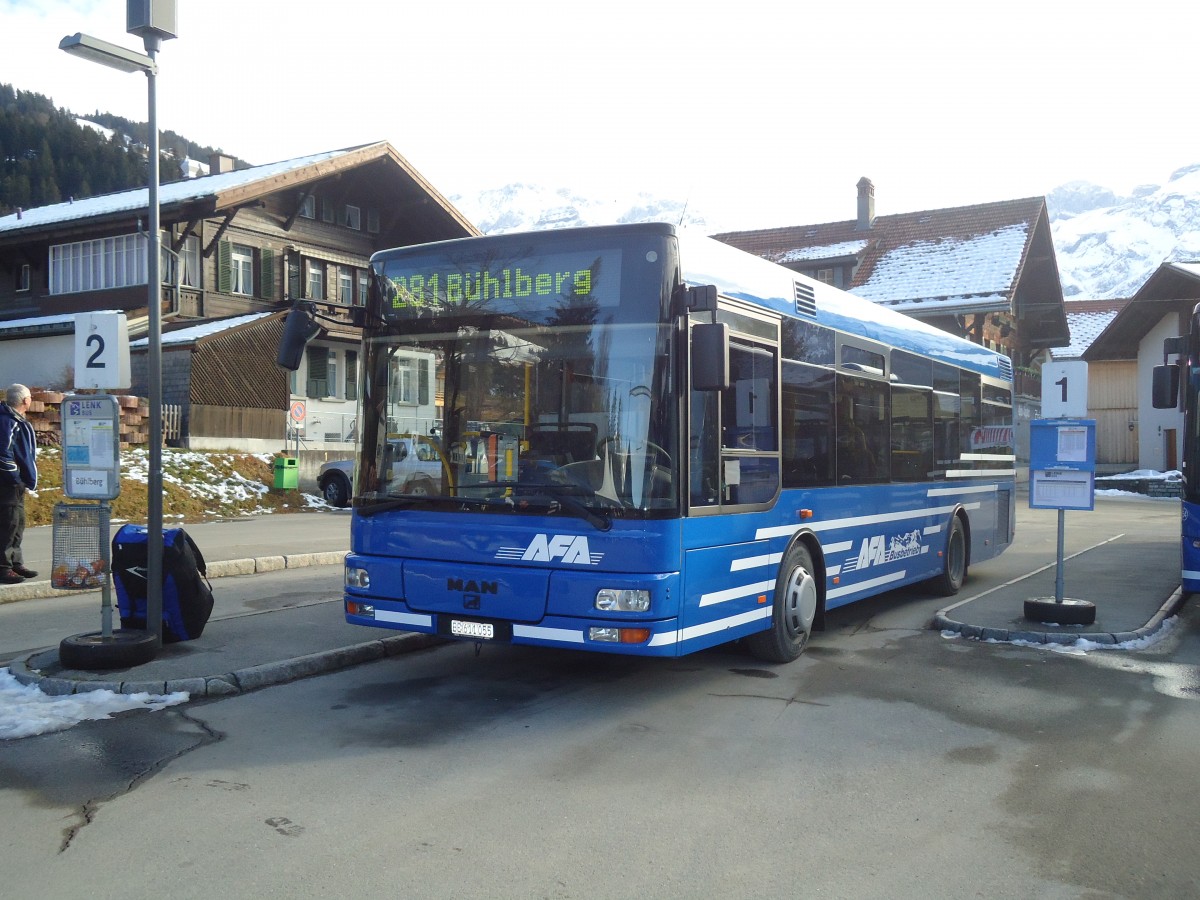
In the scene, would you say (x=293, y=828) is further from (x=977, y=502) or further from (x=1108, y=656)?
(x=977, y=502)

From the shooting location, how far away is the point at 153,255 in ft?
25.2

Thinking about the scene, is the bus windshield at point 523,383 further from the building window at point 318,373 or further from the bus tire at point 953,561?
the building window at point 318,373

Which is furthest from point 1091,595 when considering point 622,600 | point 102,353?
point 102,353

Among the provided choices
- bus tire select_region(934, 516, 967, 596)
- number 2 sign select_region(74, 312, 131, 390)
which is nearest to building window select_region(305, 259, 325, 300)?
bus tire select_region(934, 516, 967, 596)

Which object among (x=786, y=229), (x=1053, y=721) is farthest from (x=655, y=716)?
(x=786, y=229)

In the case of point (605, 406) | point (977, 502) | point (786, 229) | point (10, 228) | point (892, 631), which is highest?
point (786, 229)

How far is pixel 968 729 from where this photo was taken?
6.27 metres

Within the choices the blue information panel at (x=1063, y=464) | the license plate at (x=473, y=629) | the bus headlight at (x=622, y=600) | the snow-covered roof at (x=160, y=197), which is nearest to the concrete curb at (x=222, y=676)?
the license plate at (x=473, y=629)

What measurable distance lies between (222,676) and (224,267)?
2841cm

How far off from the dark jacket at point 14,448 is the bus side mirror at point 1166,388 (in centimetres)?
1113

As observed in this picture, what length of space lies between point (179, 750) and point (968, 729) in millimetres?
4426

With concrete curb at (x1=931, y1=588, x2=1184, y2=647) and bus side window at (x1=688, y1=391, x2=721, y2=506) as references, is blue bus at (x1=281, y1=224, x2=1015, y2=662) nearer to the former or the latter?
bus side window at (x1=688, y1=391, x2=721, y2=506)

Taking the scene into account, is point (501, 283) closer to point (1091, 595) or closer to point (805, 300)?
point (805, 300)

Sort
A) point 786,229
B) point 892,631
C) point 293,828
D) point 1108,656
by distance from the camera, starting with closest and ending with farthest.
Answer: point 293,828, point 1108,656, point 892,631, point 786,229
